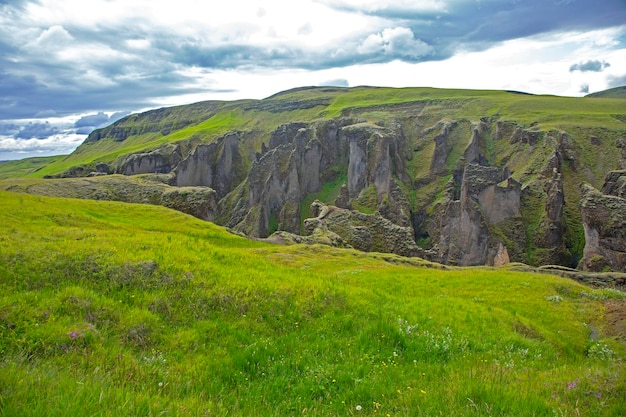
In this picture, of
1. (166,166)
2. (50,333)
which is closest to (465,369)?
(50,333)

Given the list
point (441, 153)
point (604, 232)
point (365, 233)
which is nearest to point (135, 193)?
point (365, 233)

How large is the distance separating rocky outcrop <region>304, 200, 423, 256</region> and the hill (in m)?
0.20

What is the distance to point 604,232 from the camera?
220ft

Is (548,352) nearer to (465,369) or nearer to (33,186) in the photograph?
(465,369)

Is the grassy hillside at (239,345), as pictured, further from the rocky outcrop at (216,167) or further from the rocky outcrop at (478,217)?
the rocky outcrop at (216,167)

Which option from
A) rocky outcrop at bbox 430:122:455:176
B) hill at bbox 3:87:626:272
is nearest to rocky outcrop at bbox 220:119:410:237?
hill at bbox 3:87:626:272

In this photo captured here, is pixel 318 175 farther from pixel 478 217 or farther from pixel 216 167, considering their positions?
pixel 478 217

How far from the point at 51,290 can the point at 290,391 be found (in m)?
7.03

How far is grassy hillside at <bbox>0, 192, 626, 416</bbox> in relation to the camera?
22.3 ft

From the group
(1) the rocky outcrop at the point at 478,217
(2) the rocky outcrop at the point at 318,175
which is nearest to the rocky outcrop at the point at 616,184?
(1) the rocky outcrop at the point at 478,217

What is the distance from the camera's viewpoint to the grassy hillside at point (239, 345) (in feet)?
22.3

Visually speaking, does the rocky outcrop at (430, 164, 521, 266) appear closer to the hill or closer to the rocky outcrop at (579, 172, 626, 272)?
the hill

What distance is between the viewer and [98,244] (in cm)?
1511

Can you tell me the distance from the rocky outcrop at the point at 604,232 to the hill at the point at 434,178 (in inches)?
6.7
